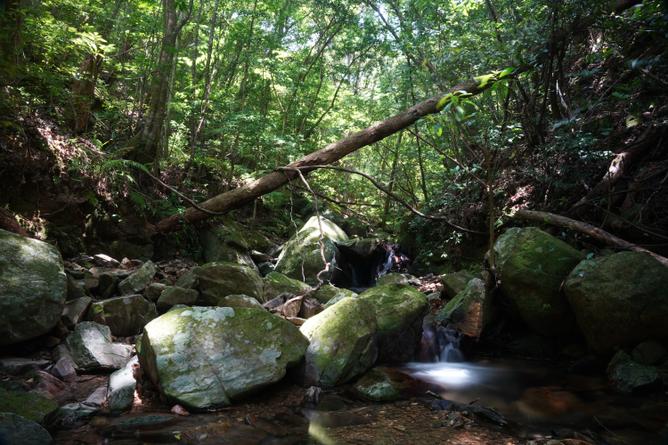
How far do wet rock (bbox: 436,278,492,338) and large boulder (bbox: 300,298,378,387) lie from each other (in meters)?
2.01

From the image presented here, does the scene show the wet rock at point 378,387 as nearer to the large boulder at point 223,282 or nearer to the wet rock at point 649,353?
the large boulder at point 223,282

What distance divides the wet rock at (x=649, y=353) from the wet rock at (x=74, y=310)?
6.82 meters

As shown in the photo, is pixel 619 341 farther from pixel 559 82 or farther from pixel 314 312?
pixel 559 82

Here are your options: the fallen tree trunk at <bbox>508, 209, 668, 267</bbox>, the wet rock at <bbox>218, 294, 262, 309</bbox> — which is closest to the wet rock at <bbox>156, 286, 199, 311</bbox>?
the wet rock at <bbox>218, 294, 262, 309</bbox>

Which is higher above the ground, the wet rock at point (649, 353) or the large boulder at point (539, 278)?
the large boulder at point (539, 278)

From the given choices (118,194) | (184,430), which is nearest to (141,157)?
(118,194)

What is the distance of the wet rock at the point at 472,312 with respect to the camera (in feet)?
21.3

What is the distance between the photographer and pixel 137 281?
6.19m

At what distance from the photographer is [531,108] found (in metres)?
8.36

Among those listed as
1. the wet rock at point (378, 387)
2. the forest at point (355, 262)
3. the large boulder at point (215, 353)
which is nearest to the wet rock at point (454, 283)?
the forest at point (355, 262)

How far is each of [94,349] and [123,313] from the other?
0.83 m

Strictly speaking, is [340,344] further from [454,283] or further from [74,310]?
[454,283]

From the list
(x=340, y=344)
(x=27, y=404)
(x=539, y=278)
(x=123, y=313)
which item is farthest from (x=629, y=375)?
(x=123, y=313)

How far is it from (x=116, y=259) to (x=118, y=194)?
4.08 feet
